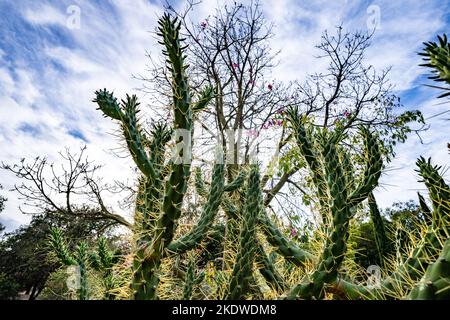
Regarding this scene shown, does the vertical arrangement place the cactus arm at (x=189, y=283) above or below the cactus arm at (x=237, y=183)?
Answer: below

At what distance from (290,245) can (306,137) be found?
634mm

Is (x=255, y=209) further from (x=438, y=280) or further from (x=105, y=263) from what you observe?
(x=105, y=263)

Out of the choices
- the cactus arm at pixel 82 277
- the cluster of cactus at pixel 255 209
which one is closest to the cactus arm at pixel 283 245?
the cluster of cactus at pixel 255 209

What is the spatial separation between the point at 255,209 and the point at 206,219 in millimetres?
412

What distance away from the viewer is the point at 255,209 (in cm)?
163

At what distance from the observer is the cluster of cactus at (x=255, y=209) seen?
1238 millimetres

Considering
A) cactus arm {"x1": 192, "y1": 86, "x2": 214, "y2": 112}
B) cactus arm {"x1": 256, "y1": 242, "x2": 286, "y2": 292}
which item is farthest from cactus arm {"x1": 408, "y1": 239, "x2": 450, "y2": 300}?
cactus arm {"x1": 192, "y1": 86, "x2": 214, "y2": 112}

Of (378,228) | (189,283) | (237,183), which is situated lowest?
(189,283)

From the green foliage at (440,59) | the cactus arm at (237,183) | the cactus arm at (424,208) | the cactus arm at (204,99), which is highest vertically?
the cactus arm at (204,99)

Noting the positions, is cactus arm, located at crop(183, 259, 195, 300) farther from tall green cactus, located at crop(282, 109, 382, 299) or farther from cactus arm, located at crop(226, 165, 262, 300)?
tall green cactus, located at crop(282, 109, 382, 299)

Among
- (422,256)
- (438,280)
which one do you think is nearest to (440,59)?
(438,280)

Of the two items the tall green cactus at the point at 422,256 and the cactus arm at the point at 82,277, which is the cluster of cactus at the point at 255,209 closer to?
the tall green cactus at the point at 422,256
